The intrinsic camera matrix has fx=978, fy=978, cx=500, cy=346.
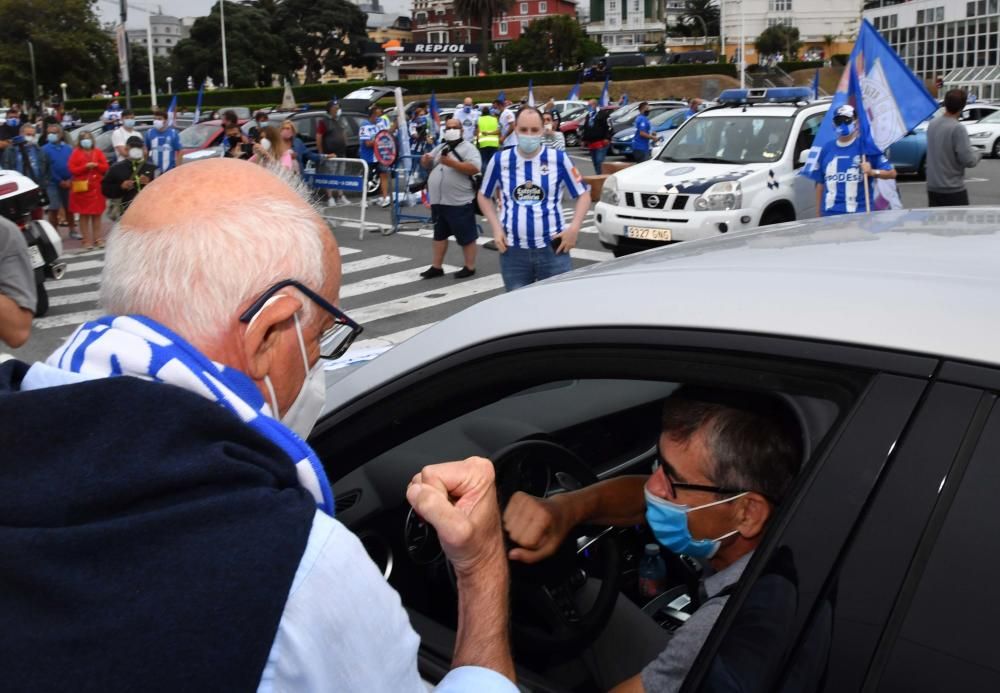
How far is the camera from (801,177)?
10.6m

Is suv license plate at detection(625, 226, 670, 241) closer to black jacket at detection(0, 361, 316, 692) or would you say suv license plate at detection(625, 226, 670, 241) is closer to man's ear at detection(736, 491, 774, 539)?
man's ear at detection(736, 491, 774, 539)

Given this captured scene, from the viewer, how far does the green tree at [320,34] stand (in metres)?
97.9

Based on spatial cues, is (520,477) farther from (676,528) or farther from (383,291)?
(383,291)

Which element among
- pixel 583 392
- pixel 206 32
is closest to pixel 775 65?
pixel 206 32

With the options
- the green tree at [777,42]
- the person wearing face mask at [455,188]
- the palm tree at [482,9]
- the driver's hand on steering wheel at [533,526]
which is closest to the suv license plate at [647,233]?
the person wearing face mask at [455,188]

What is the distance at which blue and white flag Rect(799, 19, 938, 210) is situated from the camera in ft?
28.4

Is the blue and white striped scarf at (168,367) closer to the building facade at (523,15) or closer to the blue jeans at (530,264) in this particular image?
the blue jeans at (530,264)

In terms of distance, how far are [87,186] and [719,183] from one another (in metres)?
8.66

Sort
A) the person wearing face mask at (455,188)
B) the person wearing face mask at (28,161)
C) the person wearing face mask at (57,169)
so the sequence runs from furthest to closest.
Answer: the person wearing face mask at (57,169) → the person wearing face mask at (28,161) → the person wearing face mask at (455,188)

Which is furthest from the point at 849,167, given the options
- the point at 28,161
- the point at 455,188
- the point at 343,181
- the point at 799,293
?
the point at 28,161

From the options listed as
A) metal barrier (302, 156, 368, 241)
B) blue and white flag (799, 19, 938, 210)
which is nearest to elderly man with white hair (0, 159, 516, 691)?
blue and white flag (799, 19, 938, 210)

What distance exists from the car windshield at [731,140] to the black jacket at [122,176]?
22.2 feet

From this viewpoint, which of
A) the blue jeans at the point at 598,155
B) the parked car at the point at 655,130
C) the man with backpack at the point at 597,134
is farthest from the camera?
the parked car at the point at 655,130

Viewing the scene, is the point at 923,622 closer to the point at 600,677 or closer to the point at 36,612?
the point at 36,612
